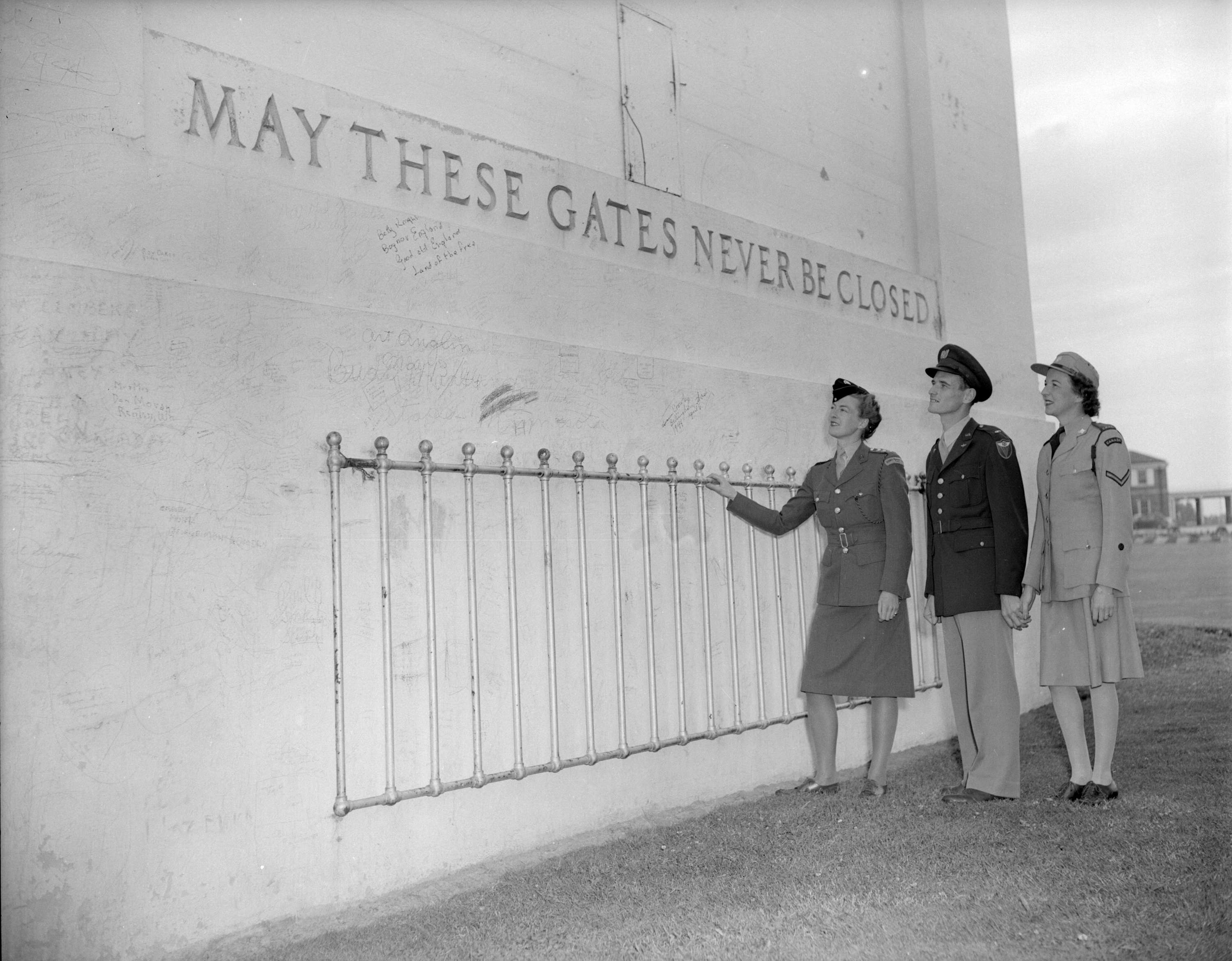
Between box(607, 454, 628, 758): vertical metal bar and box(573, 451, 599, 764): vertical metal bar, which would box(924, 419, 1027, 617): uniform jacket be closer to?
box(607, 454, 628, 758): vertical metal bar

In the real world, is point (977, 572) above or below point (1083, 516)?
below

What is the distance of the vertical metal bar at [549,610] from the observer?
3.50 m

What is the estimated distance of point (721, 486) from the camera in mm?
4137

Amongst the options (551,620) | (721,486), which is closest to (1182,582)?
(721,486)

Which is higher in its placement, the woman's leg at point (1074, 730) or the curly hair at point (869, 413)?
the curly hair at point (869, 413)

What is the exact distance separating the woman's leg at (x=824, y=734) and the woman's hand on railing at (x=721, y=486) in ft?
2.64

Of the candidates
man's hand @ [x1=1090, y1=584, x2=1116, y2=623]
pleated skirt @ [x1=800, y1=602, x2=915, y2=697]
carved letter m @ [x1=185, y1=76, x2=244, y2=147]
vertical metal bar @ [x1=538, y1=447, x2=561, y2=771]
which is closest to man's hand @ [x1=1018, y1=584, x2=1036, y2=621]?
man's hand @ [x1=1090, y1=584, x2=1116, y2=623]

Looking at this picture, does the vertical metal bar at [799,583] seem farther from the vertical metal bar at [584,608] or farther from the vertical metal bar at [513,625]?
the vertical metal bar at [513,625]

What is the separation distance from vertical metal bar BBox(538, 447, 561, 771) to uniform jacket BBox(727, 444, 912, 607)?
34.7 inches

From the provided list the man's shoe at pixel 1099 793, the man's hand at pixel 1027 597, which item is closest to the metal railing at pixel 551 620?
the man's hand at pixel 1027 597

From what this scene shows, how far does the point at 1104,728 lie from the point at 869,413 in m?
1.39

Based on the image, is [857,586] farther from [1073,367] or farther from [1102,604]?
[1073,367]

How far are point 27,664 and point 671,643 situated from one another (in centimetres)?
220

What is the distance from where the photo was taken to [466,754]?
130 inches
